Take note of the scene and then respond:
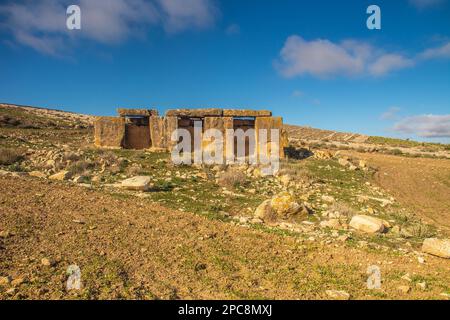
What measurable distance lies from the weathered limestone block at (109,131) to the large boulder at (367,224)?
12.1 metres

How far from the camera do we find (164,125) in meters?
16.2

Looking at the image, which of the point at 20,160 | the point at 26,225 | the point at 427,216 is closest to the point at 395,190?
→ the point at 427,216

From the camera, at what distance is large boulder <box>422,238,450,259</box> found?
17.7 ft

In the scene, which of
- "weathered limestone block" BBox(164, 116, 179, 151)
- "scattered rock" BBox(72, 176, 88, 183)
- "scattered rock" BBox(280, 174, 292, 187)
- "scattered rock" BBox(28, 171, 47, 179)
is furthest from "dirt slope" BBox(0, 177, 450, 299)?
"weathered limestone block" BBox(164, 116, 179, 151)

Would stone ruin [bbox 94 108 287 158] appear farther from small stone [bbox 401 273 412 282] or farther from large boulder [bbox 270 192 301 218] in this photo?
small stone [bbox 401 273 412 282]

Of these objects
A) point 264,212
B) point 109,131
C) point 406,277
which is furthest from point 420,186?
point 109,131

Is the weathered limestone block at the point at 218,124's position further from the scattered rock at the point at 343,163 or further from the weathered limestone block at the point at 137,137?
the scattered rock at the point at 343,163

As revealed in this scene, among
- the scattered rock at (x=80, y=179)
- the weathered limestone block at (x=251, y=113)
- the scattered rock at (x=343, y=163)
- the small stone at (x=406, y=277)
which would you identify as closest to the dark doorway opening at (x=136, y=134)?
the weathered limestone block at (x=251, y=113)

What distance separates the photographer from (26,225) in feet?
17.7

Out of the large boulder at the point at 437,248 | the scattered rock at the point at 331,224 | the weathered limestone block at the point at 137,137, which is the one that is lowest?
the large boulder at the point at 437,248

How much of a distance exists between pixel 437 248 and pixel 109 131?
14.1 m

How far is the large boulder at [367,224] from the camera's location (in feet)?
21.8

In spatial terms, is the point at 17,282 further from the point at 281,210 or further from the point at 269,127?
the point at 269,127
